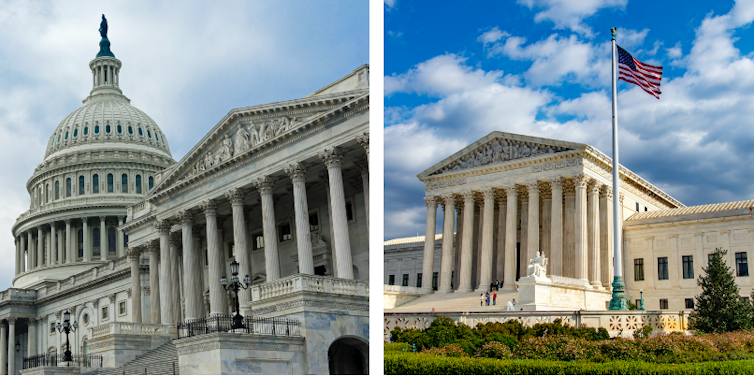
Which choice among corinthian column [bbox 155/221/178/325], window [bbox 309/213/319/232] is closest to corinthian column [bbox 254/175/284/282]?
window [bbox 309/213/319/232]

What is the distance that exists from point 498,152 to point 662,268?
42.3 ft

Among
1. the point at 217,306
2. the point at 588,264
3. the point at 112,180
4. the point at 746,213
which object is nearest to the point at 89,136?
the point at 112,180

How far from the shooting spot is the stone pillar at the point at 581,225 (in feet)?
161

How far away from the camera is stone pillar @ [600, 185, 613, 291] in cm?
5095

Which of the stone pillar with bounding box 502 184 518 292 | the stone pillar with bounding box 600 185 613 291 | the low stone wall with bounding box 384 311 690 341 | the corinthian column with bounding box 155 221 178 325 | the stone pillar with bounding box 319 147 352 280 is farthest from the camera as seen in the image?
the stone pillar with bounding box 502 184 518 292

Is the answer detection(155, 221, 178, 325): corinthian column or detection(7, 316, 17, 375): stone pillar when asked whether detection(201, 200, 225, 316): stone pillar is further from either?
detection(7, 316, 17, 375): stone pillar

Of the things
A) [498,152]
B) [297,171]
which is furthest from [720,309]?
[498,152]

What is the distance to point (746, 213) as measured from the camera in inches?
1813

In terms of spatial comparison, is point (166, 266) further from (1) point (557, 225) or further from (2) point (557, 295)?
(1) point (557, 225)

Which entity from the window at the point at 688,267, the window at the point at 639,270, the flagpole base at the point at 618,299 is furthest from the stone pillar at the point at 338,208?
the window at the point at 688,267

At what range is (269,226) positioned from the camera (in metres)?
37.7

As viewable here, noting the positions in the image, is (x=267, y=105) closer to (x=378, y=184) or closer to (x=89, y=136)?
(x=378, y=184)

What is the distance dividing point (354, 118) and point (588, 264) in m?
24.1

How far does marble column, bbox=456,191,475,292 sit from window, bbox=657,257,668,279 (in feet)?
40.1
